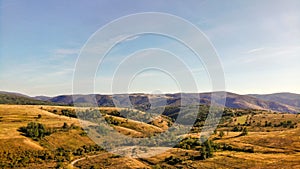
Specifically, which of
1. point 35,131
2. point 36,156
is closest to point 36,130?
point 35,131

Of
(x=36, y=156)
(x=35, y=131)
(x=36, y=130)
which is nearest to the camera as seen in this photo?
(x=36, y=156)

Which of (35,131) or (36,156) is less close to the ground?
(35,131)

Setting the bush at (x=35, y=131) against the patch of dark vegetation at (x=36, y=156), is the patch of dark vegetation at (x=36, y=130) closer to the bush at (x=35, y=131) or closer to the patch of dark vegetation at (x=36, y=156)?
the bush at (x=35, y=131)

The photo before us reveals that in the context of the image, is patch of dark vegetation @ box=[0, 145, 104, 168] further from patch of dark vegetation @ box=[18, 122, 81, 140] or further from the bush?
patch of dark vegetation @ box=[18, 122, 81, 140]

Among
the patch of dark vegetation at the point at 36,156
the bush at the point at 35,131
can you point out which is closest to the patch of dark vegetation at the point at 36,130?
the bush at the point at 35,131

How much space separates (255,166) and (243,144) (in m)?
43.7

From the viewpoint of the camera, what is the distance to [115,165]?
98.6 m

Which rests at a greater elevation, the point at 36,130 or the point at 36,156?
the point at 36,130

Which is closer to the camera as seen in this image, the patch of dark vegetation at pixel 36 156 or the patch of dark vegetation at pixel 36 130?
the patch of dark vegetation at pixel 36 156

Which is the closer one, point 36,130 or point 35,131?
point 35,131

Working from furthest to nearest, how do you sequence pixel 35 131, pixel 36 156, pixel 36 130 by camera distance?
pixel 36 130 → pixel 35 131 → pixel 36 156

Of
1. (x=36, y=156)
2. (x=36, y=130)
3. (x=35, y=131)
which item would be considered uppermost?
(x=36, y=130)

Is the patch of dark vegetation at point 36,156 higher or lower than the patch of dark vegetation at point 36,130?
lower

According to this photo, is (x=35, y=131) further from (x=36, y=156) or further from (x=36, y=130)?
(x=36, y=156)
